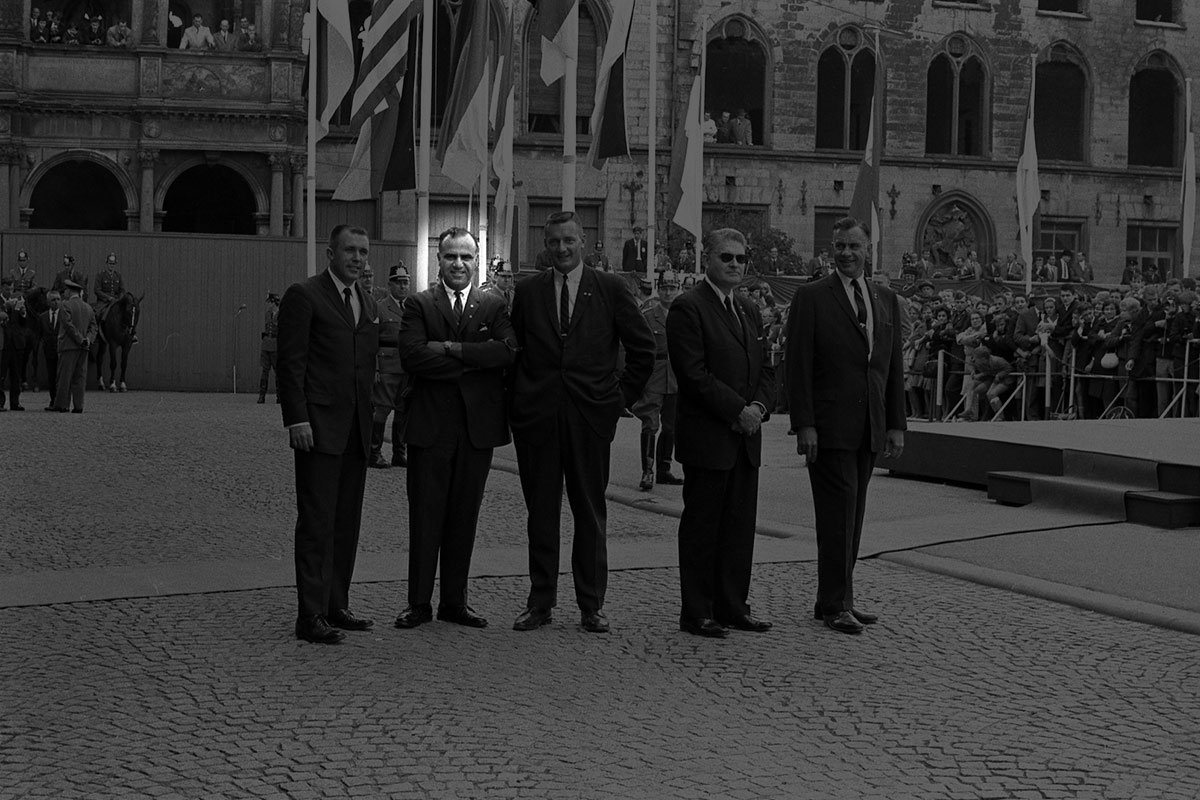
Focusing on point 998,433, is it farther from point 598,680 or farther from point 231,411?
point 231,411

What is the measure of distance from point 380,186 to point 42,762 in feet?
51.9

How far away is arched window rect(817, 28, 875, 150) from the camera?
44031 millimetres

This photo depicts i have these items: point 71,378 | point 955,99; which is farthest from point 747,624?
point 955,99

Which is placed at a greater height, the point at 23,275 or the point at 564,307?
the point at 23,275

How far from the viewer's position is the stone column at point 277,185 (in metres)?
37.2

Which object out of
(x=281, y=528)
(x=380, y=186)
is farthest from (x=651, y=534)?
(x=380, y=186)

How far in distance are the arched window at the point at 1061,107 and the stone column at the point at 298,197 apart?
69.9ft

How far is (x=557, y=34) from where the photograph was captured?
58.1 feet

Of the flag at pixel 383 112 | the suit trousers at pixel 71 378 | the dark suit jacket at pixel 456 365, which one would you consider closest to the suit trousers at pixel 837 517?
the dark suit jacket at pixel 456 365

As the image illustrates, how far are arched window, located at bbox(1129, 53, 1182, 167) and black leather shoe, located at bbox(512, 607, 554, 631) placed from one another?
141 feet

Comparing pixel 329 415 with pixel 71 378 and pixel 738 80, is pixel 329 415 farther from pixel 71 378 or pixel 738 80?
pixel 738 80

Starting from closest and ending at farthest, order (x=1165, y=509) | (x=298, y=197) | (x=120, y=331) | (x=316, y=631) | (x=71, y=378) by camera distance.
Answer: (x=316, y=631) < (x=1165, y=509) < (x=71, y=378) < (x=120, y=331) < (x=298, y=197)

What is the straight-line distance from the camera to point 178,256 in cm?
3158

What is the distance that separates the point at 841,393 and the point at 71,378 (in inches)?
728
